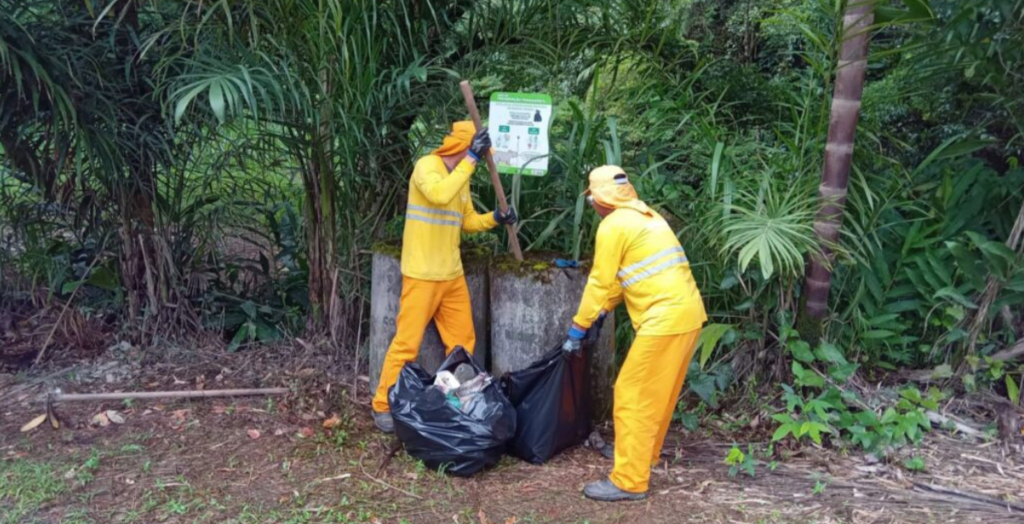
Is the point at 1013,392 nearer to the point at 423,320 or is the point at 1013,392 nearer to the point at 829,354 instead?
the point at 829,354

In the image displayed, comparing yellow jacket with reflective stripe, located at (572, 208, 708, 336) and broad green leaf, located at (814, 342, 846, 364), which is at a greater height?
yellow jacket with reflective stripe, located at (572, 208, 708, 336)

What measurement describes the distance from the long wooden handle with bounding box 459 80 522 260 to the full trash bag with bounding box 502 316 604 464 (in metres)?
0.62

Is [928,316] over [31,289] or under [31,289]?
over

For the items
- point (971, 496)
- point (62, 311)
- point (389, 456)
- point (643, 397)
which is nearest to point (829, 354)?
point (971, 496)

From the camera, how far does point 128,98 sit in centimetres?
455

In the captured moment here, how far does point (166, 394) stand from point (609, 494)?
2466 mm

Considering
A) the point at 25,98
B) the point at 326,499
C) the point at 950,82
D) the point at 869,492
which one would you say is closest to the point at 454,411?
the point at 326,499

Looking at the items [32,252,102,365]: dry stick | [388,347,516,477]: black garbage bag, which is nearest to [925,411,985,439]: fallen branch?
[388,347,516,477]: black garbage bag

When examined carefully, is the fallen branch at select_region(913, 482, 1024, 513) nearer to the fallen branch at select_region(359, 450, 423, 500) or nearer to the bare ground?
the bare ground

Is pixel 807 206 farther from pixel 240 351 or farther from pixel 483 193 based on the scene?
pixel 240 351

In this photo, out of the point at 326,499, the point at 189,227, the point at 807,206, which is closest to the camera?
the point at 326,499

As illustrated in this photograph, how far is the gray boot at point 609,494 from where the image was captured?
3457mm

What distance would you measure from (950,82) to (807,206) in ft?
3.72

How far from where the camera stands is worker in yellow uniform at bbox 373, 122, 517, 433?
3801mm
